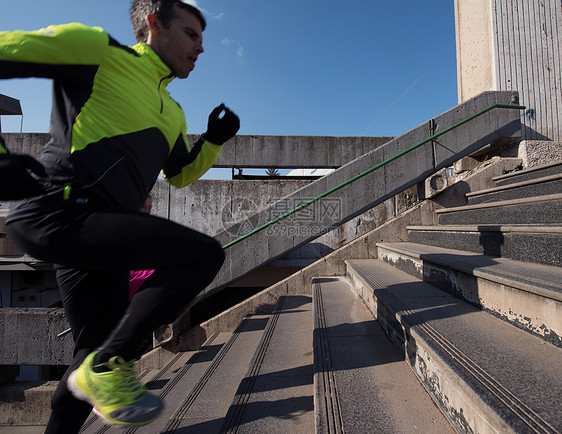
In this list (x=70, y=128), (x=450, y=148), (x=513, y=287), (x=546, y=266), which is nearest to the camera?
(x=70, y=128)

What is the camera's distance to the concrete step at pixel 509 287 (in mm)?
1267

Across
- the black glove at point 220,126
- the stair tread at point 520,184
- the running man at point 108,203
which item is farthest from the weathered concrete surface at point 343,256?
the black glove at point 220,126

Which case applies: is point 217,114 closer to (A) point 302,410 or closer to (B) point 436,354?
(B) point 436,354

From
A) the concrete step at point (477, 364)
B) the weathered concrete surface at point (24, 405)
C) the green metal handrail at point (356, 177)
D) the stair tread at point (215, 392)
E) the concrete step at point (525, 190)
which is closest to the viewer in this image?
the concrete step at point (477, 364)

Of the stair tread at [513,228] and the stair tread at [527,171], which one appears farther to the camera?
the stair tread at [527,171]

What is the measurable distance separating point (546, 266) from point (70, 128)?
8.33 feet

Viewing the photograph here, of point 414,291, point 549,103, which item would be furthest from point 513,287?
point 549,103

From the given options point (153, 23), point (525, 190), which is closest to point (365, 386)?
point (153, 23)

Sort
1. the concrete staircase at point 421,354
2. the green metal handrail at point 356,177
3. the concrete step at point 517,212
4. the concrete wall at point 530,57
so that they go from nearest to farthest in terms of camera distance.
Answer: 1. the concrete staircase at point 421,354
2. the concrete step at point 517,212
3. the green metal handrail at point 356,177
4. the concrete wall at point 530,57

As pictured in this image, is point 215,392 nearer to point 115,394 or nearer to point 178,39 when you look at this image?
point 115,394

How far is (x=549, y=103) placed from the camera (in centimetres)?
461

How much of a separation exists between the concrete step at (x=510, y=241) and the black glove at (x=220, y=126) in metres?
1.92

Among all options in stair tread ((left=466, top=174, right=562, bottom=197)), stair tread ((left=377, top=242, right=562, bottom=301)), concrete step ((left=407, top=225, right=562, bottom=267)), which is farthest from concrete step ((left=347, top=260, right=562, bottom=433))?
stair tread ((left=466, top=174, right=562, bottom=197))

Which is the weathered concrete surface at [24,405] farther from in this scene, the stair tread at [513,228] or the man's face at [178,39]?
the stair tread at [513,228]
